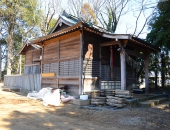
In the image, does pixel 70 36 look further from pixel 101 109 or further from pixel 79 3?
pixel 79 3

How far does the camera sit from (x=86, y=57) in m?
9.05

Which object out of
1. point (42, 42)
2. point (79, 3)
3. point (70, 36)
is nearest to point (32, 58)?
point (42, 42)

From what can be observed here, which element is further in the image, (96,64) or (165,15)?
(165,15)

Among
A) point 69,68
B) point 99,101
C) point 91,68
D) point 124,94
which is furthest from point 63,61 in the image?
point 124,94

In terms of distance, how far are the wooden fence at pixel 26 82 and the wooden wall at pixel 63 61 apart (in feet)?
3.00

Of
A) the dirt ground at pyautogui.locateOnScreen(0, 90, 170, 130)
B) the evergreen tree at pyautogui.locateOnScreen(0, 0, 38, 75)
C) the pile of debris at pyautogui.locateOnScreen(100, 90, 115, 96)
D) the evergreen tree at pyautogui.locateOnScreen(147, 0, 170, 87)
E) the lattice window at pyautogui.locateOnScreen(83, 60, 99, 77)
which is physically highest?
the evergreen tree at pyautogui.locateOnScreen(0, 0, 38, 75)

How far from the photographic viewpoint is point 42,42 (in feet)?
38.7

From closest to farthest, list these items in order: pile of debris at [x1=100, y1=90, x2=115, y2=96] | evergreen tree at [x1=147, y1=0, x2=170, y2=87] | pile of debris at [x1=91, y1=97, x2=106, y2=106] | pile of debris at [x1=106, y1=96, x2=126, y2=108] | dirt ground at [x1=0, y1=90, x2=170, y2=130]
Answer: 1. dirt ground at [x1=0, y1=90, x2=170, y2=130]
2. pile of debris at [x1=106, y1=96, x2=126, y2=108]
3. pile of debris at [x1=91, y1=97, x2=106, y2=106]
4. pile of debris at [x1=100, y1=90, x2=115, y2=96]
5. evergreen tree at [x1=147, y1=0, x2=170, y2=87]

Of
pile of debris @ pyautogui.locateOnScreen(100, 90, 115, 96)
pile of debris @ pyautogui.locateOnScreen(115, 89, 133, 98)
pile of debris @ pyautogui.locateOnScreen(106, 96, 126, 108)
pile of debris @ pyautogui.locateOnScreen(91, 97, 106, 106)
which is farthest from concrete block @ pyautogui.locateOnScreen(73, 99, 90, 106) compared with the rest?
pile of debris @ pyautogui.locateOnScreen(115, 89, 133, 98)

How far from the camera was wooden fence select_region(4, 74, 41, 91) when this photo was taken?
40.5ft

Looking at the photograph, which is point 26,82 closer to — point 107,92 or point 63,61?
point 63,61

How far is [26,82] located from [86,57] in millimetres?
7337

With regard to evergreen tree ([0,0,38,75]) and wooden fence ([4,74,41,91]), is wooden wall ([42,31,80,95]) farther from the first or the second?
evergreen tree ([0,0,38,75])

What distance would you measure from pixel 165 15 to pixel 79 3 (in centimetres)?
1796
